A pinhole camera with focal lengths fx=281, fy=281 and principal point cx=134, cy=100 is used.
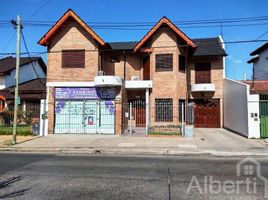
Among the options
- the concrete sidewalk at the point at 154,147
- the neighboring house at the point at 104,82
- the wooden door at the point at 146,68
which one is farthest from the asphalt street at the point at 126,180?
the wooden door at the point at 146,68

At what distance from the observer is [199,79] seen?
80.4 ft

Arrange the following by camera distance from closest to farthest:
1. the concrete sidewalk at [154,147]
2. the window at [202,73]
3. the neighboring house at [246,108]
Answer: the concrete sidewalk at [154,147]
the neighboring house at [246,108]
the window at [202,73]

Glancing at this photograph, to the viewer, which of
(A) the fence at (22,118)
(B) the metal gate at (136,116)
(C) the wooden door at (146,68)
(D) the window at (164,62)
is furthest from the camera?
(C) the wooden door at (146,68)

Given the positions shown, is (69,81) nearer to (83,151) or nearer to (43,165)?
(83,151)

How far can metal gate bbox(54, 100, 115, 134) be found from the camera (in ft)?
64.8

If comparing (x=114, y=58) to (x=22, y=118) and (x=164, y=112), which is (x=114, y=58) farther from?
(x=22, y=118)

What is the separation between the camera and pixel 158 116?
20.6 metres

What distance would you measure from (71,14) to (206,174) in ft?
52.1

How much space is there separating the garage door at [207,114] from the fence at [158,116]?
374cm

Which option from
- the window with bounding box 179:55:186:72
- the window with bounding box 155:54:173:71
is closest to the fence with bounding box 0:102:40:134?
the window with bounding box 155:54:173:71

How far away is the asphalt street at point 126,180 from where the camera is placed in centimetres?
613

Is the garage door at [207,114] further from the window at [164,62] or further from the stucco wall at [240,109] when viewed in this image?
the window at [164,62]

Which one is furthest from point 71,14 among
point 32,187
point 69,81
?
point 32,187

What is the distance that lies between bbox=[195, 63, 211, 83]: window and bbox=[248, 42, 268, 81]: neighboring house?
6186mm
